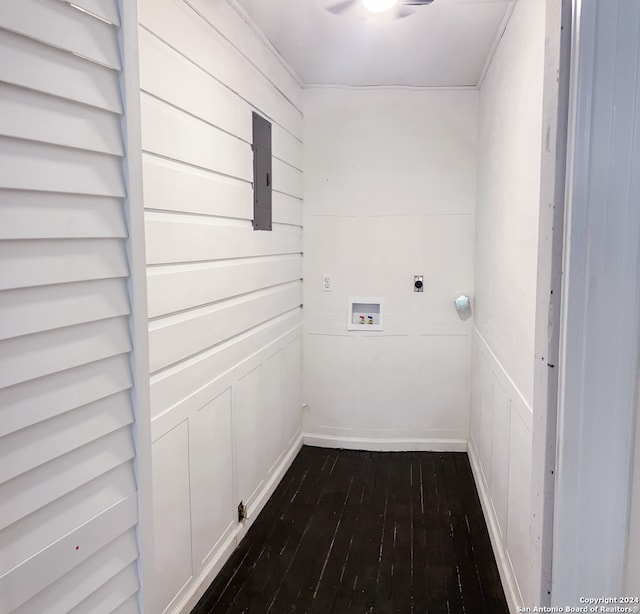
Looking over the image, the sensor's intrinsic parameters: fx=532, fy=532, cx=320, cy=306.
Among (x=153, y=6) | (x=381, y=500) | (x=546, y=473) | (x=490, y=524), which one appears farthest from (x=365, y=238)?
(x=546, y=473)

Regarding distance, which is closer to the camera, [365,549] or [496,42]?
[365,549]

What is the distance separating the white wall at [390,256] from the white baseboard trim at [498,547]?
62 cm

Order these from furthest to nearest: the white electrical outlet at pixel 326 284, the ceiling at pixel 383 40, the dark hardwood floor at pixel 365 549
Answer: the white electrical outlet at pixel 326 284
the ceiling at pixel 383 40
the dark hardwood floor at pixel 365 549

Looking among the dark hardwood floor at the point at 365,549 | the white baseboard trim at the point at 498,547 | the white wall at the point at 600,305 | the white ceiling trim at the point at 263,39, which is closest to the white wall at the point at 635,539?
the white wall at the point at 600,305

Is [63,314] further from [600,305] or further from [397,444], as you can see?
[397,444]

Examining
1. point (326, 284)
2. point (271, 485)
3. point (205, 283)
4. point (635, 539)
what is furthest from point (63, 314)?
point (326, 284)

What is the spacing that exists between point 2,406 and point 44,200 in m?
0.26

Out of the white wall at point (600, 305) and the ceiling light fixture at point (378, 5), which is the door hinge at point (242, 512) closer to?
the white wall at point (600, 305)

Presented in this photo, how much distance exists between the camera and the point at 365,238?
3.76 meters

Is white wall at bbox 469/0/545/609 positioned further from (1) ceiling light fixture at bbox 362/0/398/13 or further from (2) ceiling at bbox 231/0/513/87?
(1) ceiling light fixture at bbox 362/0/398/13

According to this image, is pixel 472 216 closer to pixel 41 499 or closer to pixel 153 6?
pixel 153 6

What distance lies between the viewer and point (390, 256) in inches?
148

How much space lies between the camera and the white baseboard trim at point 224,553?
2.09 m

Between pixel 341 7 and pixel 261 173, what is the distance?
0.87 metres
